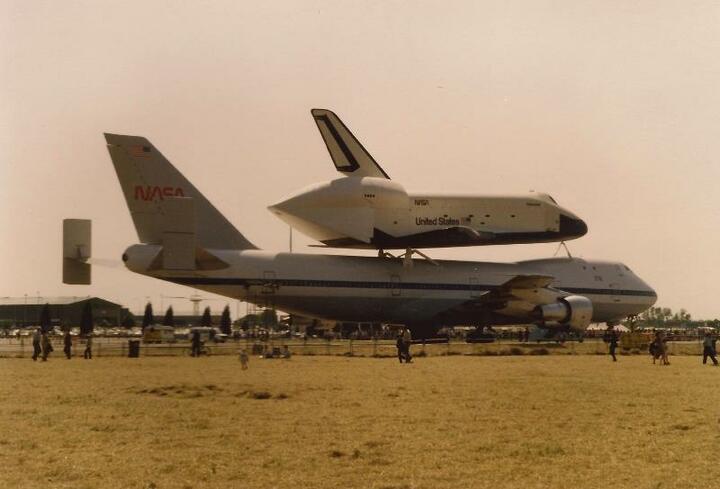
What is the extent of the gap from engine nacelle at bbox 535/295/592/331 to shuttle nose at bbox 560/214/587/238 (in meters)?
3.29

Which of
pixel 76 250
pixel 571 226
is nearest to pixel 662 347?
pixel 571 226

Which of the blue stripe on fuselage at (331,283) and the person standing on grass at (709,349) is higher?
the blue stripe on fuselage at (331,283)

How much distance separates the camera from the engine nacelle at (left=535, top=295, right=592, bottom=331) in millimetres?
39750

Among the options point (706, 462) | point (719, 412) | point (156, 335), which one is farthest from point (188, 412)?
point (156, 335)

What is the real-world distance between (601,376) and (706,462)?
12.1 m

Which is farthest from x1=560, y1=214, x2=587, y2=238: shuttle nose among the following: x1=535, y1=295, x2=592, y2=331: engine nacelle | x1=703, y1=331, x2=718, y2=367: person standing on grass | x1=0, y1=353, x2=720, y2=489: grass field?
x1=0, y1=353, x2=720, y2=489: grass field

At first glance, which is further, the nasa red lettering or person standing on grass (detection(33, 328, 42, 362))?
the nasa red lettering

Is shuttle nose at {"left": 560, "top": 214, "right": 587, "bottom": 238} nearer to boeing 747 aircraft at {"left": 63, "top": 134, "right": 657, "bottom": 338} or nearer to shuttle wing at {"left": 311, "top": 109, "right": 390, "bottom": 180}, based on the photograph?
boeing 747 aircraft at {"left": 63, "top": 134, "right": 657, "bottom": 338}

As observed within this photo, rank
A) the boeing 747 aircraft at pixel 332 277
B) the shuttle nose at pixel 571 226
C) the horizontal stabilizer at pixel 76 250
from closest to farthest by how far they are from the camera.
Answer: the horizontal stabilizer at pixel 76 250, the boeing 747 aircraft at pixel 332 277, the shuttle nose at pixel 571 226

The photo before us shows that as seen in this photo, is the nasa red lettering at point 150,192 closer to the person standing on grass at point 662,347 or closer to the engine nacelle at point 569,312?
the engine nacelle at point 569,312

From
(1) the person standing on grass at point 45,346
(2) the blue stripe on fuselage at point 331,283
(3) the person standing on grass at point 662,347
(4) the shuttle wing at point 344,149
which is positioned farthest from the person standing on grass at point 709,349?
(1) the person standing on grass at point 45,346

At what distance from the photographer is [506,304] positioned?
40.5m

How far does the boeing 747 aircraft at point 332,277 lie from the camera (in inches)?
1409

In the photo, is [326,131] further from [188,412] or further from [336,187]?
[188,412]
